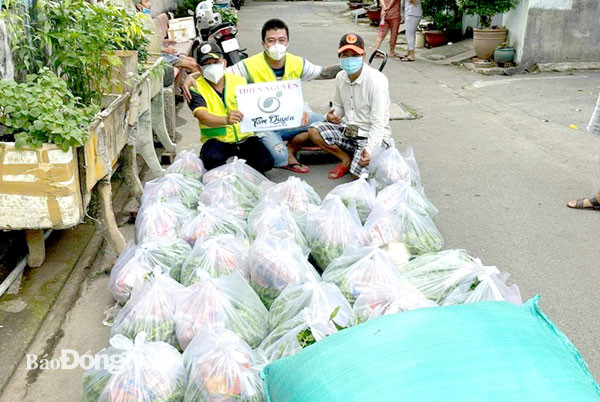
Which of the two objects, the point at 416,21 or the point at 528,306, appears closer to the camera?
the point at 528,306

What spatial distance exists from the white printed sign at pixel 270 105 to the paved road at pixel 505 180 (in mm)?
641

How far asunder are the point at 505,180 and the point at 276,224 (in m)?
2.51

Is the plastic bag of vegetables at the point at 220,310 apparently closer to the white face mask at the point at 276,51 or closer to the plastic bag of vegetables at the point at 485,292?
the plastic bag of vegetables at the point at 485,292

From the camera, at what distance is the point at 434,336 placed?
180cm

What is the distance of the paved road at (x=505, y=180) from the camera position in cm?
327

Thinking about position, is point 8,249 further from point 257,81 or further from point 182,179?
point 257,81

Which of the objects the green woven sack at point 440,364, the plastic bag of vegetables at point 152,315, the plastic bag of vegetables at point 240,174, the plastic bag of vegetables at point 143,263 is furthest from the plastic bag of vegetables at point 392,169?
the green woven sack at point 440,364

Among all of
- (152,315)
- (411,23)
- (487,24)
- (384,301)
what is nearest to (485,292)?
(384,301)

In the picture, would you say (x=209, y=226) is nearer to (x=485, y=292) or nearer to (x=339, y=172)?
(x=485, y=292)

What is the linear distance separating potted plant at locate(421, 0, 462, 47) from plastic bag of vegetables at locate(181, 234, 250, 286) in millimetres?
10245

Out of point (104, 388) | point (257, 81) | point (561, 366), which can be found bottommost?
point (104, 388)

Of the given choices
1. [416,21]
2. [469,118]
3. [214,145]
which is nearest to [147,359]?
[214,145]

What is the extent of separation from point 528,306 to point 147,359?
4.43 feet

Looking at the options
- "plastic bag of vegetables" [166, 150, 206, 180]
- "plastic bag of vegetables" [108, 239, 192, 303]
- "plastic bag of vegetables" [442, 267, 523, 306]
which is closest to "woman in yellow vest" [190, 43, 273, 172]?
"plastic bag of vegetables" [166, 150, 206, 180]
